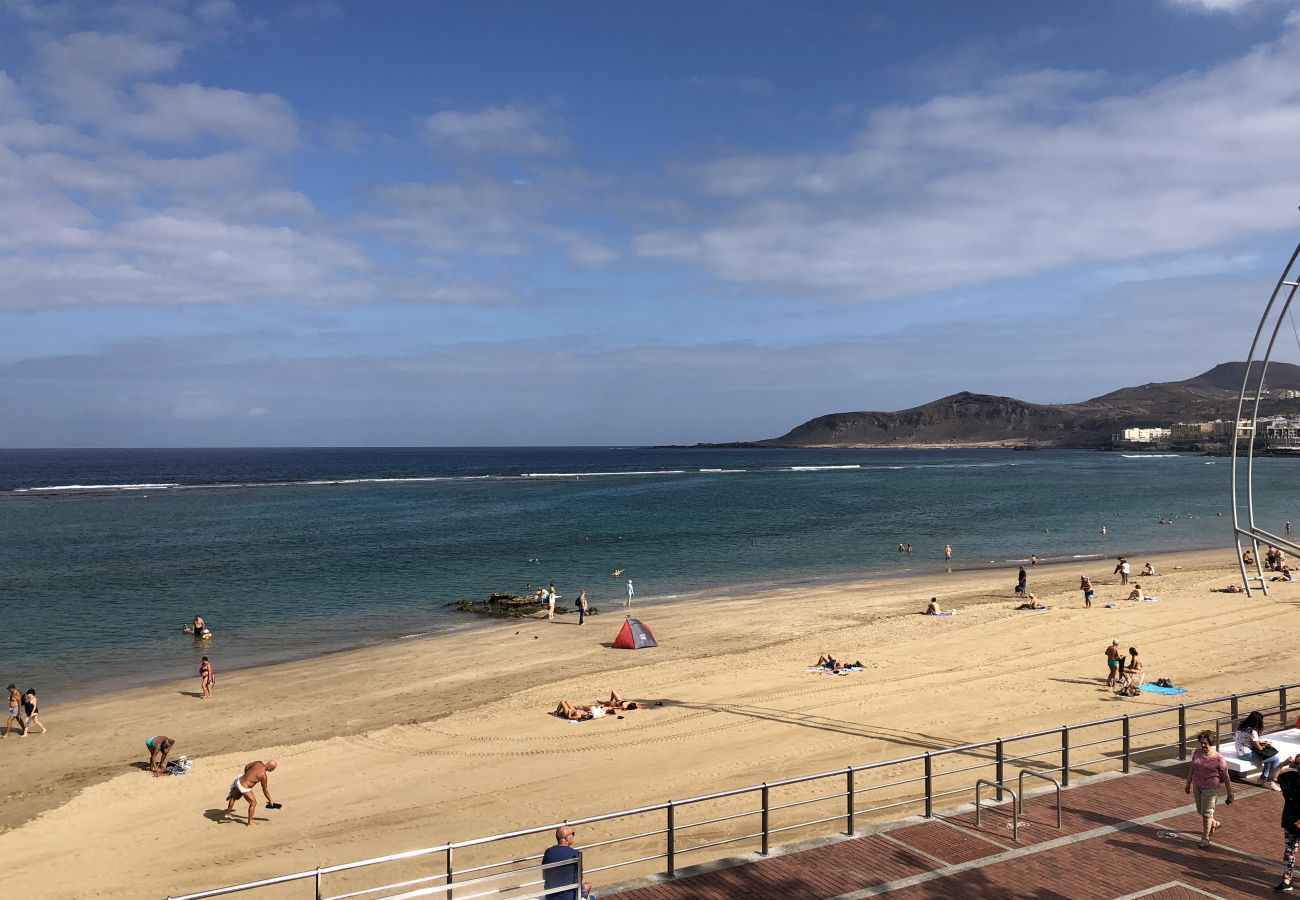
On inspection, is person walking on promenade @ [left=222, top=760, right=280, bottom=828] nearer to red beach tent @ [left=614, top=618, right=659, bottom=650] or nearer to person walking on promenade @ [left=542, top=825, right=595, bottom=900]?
person walking on promenade @ [left=542, top=825, right=595, bottom=900]

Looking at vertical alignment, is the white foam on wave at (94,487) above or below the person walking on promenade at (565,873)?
below

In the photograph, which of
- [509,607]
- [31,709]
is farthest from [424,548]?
[31,709]

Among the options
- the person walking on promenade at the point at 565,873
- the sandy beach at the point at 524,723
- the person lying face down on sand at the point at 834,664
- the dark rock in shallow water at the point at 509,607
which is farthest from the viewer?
the dark rock in shallow water at the point at 509,607

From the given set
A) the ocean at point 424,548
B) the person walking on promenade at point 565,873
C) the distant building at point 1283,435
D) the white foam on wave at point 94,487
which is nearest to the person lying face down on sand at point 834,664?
the ocean at point 424,548

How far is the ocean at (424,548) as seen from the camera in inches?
1097

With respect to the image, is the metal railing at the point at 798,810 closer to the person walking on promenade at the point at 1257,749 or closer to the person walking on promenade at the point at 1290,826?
the person walking on promenade at the point at 1257,749

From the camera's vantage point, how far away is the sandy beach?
11.8 meters

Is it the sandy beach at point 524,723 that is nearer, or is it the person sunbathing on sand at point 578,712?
the sandy beach at point 524,723

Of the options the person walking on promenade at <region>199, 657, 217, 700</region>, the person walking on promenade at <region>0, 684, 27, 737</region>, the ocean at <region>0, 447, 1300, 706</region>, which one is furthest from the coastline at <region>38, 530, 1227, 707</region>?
the person walking on promenade at <region>199, 657, 217, 700</region>

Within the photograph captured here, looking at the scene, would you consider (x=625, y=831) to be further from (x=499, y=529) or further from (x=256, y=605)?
(x=499, y=529)

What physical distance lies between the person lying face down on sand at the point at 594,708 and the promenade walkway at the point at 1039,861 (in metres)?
8.44

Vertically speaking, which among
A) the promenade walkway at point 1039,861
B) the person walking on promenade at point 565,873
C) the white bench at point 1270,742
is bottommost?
the promenade walkway at point 1039,861

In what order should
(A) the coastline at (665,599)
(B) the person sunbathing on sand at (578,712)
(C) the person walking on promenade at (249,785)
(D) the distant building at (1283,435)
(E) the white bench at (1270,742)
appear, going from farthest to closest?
(D) the distant building at (1283,435)
(A) the coastline at (665,599)
(B) the person sunbathing on sand at (578,712)
(C) the person walking on promenade at (249,785)
(E) the white bench at (1270,742)

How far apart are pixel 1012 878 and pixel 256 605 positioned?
102 feet
